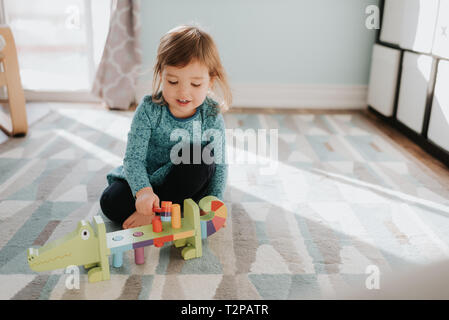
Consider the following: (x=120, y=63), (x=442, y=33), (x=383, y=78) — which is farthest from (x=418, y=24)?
(x=120, y=63)

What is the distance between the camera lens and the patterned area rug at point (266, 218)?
3.00ft

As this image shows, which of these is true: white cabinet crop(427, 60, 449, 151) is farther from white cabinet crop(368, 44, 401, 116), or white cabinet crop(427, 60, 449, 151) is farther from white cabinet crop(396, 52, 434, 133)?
white cabinet crop(368, 44, 401, 116)

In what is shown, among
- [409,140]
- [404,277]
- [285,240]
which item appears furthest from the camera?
[409,140]

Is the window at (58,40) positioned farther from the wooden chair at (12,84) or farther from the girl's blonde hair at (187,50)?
the girl's blonde hair at (187,50)

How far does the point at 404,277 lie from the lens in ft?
3.17

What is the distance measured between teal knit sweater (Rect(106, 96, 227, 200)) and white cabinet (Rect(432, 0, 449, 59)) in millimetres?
1076

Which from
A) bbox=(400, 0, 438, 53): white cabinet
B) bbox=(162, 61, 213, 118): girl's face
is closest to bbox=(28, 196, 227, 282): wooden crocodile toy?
bbox=(162, 61, 213, 118): girl's face

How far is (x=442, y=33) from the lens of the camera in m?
1.70

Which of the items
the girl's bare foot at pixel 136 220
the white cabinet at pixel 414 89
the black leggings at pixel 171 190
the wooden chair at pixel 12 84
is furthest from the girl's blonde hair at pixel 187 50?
the white cabinet at pixel 414 89

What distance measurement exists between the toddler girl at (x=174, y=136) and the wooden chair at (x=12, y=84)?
0.89 metres

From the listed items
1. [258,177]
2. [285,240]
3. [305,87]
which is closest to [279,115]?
[305,87]

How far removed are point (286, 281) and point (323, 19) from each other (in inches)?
75.9

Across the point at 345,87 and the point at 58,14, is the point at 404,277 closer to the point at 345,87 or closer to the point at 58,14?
the point at 345,87

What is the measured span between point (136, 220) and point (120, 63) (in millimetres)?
A: 1510
